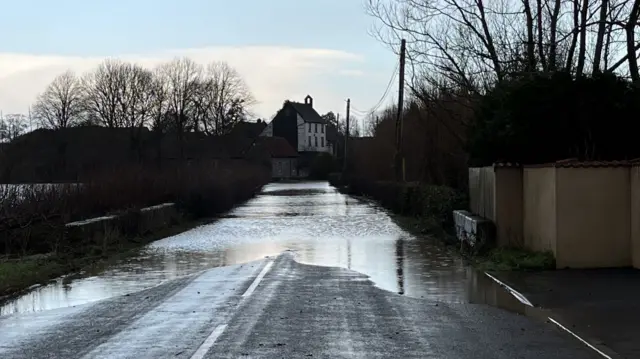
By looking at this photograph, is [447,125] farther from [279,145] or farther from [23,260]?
[279,145]

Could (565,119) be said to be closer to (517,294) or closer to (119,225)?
(517,294)

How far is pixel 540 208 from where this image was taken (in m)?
16.2

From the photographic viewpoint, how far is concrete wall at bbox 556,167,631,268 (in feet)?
48.4

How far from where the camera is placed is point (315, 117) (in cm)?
13600

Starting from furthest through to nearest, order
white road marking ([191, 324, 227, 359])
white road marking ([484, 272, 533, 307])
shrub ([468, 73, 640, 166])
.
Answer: shrub ([468, 73, 640, 166]) < white road marking ([484, 272, 533, 307]) < white road marking ([191, 324, 227, 359])

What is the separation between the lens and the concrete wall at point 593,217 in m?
14.8

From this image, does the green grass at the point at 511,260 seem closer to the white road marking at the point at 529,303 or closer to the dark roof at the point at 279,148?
the white road marking at the point at 529,303

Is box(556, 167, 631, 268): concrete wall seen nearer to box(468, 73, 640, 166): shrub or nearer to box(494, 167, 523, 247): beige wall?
box(494, 167, 523, 247): beige wall

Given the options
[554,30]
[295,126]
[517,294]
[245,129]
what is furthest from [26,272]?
[295,126]

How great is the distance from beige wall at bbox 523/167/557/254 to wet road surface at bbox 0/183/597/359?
62.0 inches

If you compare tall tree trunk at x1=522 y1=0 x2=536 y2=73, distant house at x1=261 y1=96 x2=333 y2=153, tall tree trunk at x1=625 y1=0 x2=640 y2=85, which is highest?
distant house at x1=261 y1=96 x2=333 y2=153

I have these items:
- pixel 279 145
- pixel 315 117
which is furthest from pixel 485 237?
pixel 315 117

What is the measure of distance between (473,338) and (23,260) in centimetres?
1153

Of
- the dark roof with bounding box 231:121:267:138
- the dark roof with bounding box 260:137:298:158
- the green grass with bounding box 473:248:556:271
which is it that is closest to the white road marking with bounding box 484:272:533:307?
the green grass with bounding box 473:248:556:271
